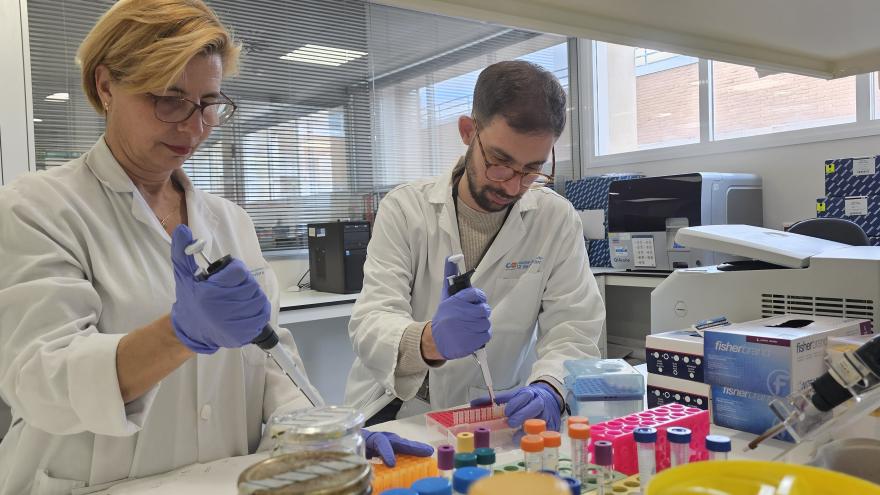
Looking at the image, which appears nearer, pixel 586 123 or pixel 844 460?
pixel 844 460

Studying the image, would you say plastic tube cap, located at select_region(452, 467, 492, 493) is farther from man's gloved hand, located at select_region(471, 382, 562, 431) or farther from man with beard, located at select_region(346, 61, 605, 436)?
man with beard, located at select_region(346, 61, 605, 436)

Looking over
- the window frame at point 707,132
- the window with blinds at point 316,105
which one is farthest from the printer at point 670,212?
the window with blinds at point 316,105

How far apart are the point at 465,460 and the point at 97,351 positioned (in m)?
0.54

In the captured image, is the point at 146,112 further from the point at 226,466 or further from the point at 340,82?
the point at 340,82

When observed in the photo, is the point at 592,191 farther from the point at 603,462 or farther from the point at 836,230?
the point at 603,462

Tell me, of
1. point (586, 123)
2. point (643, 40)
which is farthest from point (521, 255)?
point (586, 123)

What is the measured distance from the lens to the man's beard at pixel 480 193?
149 cm

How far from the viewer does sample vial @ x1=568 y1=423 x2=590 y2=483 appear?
0.77 meters

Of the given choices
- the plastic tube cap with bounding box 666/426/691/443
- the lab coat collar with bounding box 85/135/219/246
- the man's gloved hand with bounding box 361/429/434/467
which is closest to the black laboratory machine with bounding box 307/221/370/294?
the lab coat collar with bounding box 85/135/219/246

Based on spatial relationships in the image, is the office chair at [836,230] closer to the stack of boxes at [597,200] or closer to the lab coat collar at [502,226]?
the lab coat collar at [502,226]

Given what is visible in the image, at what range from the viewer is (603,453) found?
2.51 ft

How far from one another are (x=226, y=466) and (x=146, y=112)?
23.9 inches

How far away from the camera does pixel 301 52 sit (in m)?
3.68

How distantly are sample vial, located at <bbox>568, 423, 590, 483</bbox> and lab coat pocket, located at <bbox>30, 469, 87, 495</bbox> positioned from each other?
741mm
